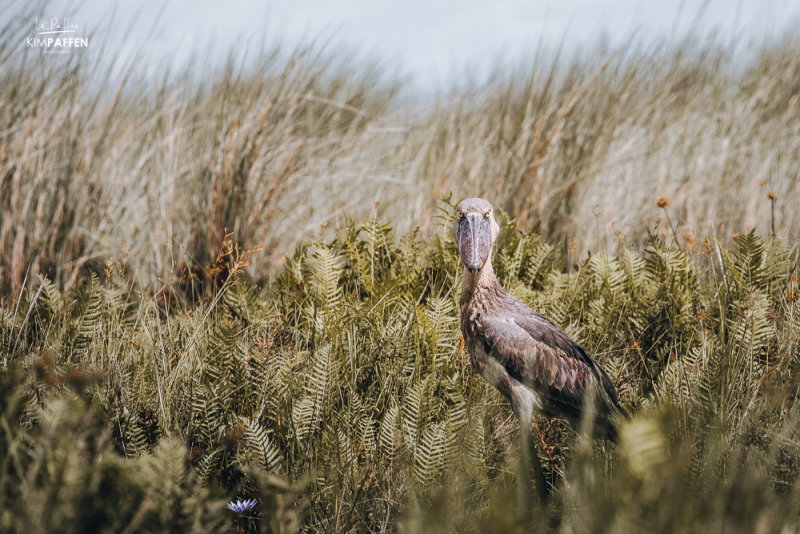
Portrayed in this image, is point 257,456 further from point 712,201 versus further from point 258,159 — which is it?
point 712,201

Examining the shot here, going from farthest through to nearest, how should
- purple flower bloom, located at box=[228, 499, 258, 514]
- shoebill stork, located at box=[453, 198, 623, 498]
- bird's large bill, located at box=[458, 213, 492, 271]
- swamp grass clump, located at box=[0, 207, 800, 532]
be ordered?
bird's large bill, located at box=[458, 213, 492, 271] < shoebill stork, located at box=[453, 198, 623, 498] < purple flower bloom, located at box=[228, 499, 258, 514] < swamp grass clump, located at box=[0, 207, 800, 532]

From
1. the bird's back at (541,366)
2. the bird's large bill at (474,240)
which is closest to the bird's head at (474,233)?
the bird's large bill at (474,240)

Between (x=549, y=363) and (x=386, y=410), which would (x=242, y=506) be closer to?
(x=386, y=410)

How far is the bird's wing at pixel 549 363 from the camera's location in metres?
2.07

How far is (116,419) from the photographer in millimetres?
1723

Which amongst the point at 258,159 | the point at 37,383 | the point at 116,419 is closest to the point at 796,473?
the point at 116,419

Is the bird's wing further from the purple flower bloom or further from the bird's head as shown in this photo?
the purple flower bloom

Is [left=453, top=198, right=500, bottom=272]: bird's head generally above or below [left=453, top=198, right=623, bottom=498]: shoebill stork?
above

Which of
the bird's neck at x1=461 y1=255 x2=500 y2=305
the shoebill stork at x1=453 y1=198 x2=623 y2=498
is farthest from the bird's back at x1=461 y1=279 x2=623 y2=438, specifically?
the bird's neck at x1=461 y1=255 x2=500 y2=305

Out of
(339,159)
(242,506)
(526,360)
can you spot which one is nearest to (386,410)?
(526,360)

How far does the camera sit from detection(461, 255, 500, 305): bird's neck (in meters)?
2.29

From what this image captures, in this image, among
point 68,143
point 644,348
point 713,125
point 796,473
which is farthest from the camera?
point 713,125

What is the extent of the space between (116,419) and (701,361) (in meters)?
2.15

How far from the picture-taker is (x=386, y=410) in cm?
A: 206
